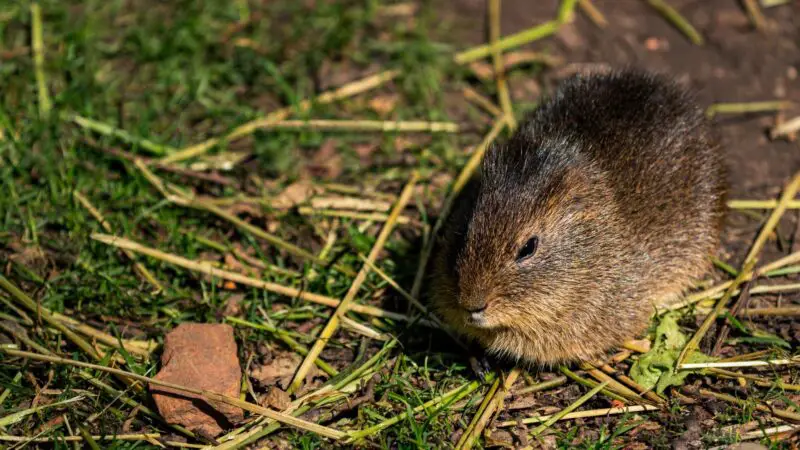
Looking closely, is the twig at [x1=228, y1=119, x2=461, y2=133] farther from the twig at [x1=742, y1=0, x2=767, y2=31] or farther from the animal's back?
the twig at [x1=742, y1=0, x2=767, y2=31]

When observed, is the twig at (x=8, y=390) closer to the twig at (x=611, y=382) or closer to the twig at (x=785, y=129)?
the twig at (x=611, y=382)

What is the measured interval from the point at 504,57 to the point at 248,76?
6.89 ft

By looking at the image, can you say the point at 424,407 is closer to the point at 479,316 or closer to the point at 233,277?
the point at 479,316

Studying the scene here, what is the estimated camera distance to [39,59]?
22.5 feet

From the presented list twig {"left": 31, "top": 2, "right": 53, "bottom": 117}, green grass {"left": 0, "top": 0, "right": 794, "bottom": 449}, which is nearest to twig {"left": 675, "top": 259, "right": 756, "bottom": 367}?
green grass {"left": 0, "top": 0, "right": 794, "bottom": 449}

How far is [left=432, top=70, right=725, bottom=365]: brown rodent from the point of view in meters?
4.56

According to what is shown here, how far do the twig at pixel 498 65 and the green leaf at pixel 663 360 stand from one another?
6.80 feet

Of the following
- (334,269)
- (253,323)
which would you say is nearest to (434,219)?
(334,269)

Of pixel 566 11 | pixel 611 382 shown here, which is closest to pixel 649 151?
pixel 611 382

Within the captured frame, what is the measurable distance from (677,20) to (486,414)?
14.5 ft

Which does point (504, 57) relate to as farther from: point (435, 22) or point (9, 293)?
point (9, 293)

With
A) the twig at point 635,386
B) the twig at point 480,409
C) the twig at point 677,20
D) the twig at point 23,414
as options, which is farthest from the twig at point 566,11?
the twig at point 23,414

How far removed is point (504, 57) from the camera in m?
7.33

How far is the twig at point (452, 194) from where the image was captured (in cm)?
554
